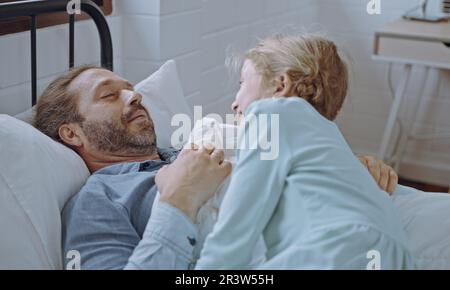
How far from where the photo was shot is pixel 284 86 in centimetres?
122

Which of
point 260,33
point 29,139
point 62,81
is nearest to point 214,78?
point 260,33

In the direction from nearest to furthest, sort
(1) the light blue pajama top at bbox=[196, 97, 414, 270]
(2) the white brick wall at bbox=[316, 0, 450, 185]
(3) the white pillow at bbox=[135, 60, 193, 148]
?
(1) the light blue pajama top at bbox=[196, 97, 414, 270] → (3) the white pillow at bbox=[135, 60, 193, 148] → (2) the white brick wall at bbox=[316, 0, 450, 185]

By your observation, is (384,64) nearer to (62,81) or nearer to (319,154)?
(62,81)

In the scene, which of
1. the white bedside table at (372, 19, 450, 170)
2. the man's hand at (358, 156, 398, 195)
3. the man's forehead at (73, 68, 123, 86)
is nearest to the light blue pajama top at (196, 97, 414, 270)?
the man's hand at (358, 156, 398, 195)

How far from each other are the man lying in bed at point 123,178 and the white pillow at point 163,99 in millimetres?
125

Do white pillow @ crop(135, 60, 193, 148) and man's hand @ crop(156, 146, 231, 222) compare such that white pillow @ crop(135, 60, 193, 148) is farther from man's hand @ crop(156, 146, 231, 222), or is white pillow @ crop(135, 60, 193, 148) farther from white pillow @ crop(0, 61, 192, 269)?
man's hand @ crop(156, 146, 231, 222)

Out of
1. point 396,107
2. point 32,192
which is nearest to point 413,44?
point 396,107

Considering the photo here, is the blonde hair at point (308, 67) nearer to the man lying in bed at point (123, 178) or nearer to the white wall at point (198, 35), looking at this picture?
the man lying in bed at point (123, 178)

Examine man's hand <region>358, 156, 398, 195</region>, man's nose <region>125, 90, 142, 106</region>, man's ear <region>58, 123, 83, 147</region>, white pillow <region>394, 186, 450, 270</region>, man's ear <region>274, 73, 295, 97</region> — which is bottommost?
white pillow <region>394, 186, 450, 270</region>

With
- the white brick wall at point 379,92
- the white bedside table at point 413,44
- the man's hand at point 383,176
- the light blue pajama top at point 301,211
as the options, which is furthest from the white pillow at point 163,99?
the white brick wall at point 379,92

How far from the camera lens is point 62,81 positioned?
1564 millimetres

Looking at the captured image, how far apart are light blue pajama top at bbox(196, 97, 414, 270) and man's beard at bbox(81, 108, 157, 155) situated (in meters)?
0.45

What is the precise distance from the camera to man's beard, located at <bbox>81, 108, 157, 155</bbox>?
1491 millimetres

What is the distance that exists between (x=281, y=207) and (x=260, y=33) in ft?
6.17
